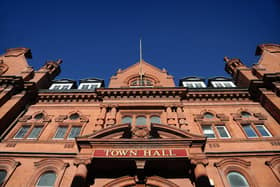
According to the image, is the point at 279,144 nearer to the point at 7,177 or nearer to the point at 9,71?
the point at 7,177

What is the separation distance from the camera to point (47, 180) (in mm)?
12938

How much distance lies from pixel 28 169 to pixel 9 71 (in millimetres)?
14010

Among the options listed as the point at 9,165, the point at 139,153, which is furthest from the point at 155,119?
the point at 9,165

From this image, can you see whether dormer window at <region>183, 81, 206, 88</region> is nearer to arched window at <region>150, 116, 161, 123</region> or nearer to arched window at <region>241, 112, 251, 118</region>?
arched window at <region>241, 112, 251, 118</region>

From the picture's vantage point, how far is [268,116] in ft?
56.1

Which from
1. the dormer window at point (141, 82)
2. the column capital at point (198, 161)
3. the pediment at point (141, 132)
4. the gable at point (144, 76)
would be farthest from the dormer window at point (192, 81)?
the column capital at point (198, 161)

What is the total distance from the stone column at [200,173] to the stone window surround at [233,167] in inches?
77.5

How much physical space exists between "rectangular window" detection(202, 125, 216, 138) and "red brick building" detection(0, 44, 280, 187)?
8 cm

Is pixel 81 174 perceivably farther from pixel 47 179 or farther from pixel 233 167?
pixel 233 167

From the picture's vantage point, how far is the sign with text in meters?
12.0

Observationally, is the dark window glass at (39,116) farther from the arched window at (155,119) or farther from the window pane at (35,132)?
the arched window at (155,119)

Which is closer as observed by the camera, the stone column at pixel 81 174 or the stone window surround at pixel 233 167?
the stone column at pixel 81 174

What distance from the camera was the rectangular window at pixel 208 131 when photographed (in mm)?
15836

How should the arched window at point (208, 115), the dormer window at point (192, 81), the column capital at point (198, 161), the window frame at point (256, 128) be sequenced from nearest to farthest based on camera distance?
the column capital at point (198, 161) < the window frame at point (256, 128) < the arched window at point (208, 115) < the dormer window at point (192, 81)
